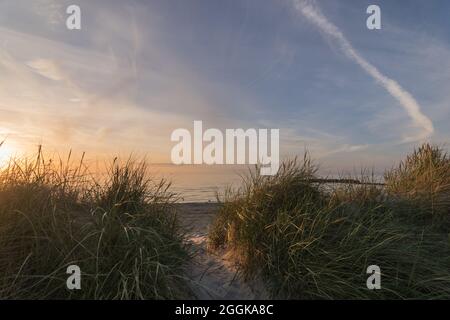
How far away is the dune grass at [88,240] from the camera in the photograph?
153 inches

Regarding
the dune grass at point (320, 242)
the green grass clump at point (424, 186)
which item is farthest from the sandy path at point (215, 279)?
the green grass clump at point (424, 186)

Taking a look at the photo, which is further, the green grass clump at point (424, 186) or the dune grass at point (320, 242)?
the green grass clump at point (424, 186)

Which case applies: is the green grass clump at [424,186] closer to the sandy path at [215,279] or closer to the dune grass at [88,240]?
the sandy path at [215,279]

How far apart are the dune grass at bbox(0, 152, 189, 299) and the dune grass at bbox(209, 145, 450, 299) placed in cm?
91

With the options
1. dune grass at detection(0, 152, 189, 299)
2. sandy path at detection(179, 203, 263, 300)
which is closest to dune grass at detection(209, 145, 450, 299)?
sandy path at detection(179, 203, 263, 300)

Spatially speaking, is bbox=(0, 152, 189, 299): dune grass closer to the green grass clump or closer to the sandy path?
the sandy path

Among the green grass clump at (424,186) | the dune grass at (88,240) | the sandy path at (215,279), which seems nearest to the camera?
the dune grass at (88,240)

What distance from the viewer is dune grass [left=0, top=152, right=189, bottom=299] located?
12.7 ft

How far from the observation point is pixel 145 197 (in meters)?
5.30

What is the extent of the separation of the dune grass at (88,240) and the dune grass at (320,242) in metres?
0.91

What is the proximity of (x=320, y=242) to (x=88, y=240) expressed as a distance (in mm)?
2551

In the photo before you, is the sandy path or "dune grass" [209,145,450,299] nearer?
"dune grass" [209,145,450,299]

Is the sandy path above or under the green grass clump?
under
